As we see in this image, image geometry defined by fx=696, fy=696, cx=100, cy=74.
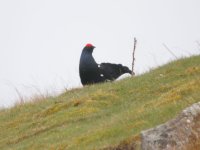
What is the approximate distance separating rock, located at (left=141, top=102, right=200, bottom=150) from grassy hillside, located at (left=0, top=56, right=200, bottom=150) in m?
1.47

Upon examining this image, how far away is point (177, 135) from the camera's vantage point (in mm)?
9812

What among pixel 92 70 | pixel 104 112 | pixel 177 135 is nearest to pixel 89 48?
pixel 92 70

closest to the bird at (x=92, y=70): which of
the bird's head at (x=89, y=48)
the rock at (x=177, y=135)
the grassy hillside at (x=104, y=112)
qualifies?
the bird's head at (x=89, y=48)

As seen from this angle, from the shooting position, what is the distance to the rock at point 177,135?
977 centimetres

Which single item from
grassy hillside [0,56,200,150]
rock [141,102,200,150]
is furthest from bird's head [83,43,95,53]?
rock [141,102,200,150]

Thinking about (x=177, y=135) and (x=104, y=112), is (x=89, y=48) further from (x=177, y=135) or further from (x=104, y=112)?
(x=177, y=135)

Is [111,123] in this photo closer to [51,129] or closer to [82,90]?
[51,129]

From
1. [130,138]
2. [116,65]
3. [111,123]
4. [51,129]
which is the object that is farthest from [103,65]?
[130,138]

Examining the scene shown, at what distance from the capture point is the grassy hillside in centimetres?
1284

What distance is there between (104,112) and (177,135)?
20.3 feet

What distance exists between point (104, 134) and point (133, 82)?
5.42m

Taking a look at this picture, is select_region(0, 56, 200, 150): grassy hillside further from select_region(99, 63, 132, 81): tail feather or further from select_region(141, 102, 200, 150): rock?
select_region(99, 63, 132, 81): tail feather

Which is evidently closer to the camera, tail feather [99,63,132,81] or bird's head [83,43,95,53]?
tail feather [99,63,132,81]

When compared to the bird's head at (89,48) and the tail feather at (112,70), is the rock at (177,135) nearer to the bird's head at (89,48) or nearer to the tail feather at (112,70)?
the tail feather at (112,70)
